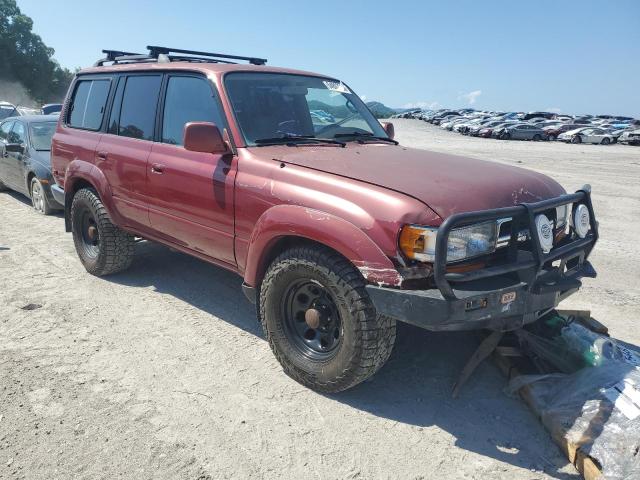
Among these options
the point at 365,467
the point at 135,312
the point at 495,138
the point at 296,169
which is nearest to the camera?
the point at 365,467

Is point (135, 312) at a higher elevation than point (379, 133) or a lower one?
lower

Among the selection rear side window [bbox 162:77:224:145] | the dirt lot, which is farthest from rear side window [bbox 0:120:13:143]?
rear side window [bbox 162:77:224:145]

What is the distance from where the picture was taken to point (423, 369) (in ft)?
12.0

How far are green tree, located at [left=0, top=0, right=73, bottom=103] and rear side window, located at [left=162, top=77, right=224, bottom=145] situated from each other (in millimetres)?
73390

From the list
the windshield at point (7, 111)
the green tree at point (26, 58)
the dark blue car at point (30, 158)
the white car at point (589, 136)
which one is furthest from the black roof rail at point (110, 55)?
the green tree at point (26, 58)

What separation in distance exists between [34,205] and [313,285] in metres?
6.94

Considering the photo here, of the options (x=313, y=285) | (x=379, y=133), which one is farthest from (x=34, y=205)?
(x=313, y=285)

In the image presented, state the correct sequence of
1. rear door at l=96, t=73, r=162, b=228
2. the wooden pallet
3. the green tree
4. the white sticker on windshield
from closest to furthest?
the wooden pallet, rear door at l=96, t=73, r=162, b=228, the white sticker on windshield, the green tree

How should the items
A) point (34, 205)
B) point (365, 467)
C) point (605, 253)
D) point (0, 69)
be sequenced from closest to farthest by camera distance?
point (365, 467) → point (605, 253) → point (34, 205) → point (0, 69)

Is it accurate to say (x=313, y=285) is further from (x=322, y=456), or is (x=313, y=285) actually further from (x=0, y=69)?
(x=0, y=69)

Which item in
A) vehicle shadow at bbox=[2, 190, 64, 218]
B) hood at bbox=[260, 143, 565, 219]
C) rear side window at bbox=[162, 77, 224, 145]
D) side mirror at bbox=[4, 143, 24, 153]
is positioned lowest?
vehicle shadow at bbox=[2, 190, 64, 218]

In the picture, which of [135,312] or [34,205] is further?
[34,205]

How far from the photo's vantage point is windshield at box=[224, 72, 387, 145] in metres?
3.86

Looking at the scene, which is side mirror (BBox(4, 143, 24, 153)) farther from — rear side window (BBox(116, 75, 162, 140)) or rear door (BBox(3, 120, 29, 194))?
rear side window (BBox(116, 75, 162, 140))
